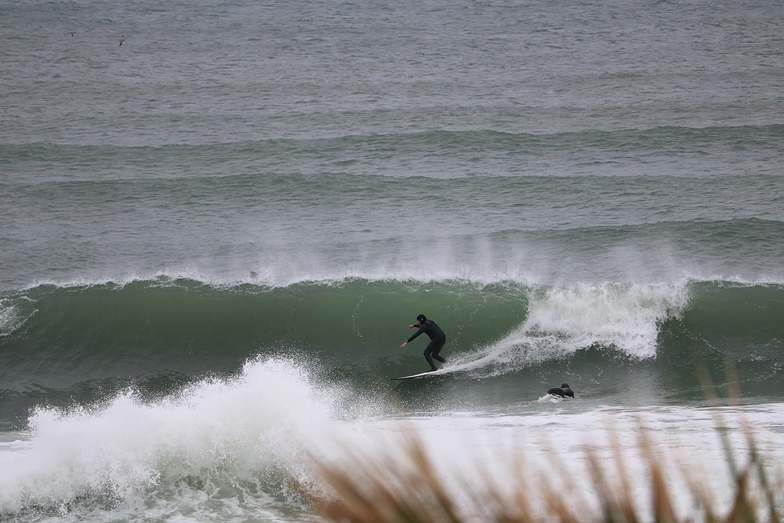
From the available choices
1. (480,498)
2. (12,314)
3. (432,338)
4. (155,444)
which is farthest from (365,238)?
(480,498)

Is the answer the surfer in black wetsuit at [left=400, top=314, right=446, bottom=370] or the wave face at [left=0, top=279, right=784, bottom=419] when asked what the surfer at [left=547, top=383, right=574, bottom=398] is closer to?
the wave face at [left=0, top=279, right=784, bottom=419]

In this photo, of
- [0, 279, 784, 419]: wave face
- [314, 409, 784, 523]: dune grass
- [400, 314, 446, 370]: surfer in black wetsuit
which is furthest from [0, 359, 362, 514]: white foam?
[314, 409, 784, 523]: dune grass

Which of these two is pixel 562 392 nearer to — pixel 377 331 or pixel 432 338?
pixel 432 338

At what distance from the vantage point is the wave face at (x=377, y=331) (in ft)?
50.5

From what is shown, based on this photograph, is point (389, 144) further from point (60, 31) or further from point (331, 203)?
point (60, 31)

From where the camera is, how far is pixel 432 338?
14.8 m

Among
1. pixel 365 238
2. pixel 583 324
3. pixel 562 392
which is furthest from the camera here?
pixel 365 238

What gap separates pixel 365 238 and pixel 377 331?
5486mm

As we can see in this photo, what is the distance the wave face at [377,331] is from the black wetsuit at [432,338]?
51 cm

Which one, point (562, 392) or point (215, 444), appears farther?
point (562, 392)

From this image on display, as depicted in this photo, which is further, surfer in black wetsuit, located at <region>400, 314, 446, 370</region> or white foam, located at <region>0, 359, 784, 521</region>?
surfer in black wetsuit, located at <region>400, 314, 446, 370</region>

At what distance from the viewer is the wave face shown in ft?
50.5

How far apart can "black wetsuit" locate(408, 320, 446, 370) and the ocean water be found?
39 cm

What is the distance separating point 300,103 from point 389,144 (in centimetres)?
514
